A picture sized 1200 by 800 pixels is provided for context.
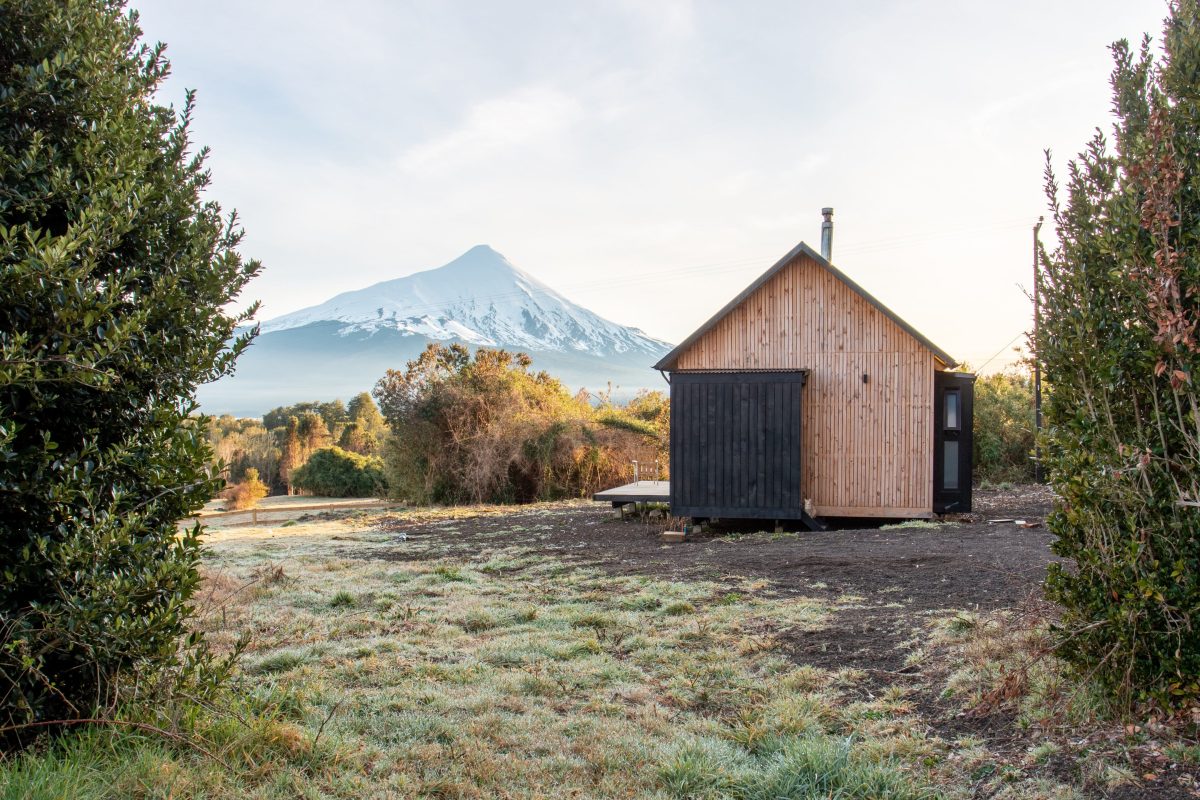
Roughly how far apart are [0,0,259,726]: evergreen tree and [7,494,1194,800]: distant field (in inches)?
18.7

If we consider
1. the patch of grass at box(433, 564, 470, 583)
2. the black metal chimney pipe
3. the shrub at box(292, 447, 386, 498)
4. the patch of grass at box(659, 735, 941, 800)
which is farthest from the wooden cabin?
the shrub at box(292, 447, 386, 498)

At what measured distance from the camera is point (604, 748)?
12.0 ft

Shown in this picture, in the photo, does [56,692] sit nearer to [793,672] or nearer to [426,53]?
[793,672]

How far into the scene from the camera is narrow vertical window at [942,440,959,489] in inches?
539

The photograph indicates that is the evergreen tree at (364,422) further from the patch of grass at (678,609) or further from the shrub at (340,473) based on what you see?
the patch of grass at (678,609)

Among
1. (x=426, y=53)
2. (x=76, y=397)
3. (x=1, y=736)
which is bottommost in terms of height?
(x=1, y=736)

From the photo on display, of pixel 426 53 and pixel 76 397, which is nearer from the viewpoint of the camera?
pixel 76 397

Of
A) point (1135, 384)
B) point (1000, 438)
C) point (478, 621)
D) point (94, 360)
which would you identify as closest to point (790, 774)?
point (1135, 384)

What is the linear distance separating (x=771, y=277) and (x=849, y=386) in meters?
2.36

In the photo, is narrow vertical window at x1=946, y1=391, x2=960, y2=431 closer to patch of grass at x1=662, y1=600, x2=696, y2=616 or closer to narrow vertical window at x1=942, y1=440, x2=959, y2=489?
narrow vertical window at x1=942, y1=440, x2=959, y2=489

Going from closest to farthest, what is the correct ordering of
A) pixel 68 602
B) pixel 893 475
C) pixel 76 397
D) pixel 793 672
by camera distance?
1. pixel 68 602
2. pixel 76 397
3. pixel 793 672
4. pixel 893 475

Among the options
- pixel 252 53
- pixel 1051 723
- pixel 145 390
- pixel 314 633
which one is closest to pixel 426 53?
pixel 252 53

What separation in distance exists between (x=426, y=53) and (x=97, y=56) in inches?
373

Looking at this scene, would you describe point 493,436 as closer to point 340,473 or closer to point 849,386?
point 849,386
